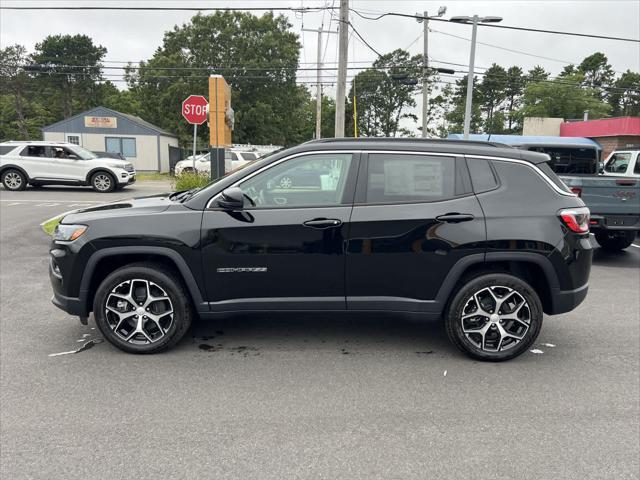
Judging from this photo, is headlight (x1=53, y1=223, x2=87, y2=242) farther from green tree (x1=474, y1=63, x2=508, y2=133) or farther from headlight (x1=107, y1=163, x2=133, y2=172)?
green tree (x1=474, y1=63, x2=508, y2=133)

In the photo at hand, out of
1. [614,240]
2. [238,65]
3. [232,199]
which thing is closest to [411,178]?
[232,199]

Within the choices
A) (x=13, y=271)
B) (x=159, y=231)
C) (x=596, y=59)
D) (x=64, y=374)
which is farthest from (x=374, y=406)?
(x=596, y=59)

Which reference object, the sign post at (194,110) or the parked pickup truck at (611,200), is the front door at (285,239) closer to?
the parked pickup truck at (611,200)

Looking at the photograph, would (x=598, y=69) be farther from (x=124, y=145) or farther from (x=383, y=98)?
(x=124, y=145)

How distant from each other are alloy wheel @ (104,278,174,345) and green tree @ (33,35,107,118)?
64.2m

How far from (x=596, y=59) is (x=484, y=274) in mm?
86582

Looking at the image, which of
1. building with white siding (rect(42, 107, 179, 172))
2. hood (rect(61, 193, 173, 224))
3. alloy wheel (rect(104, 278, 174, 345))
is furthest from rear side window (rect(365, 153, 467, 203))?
building with white siding (rect(42, 107, 179, 172))

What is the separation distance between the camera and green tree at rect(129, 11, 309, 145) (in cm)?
3891

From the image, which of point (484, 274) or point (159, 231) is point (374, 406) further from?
point (159, 231)

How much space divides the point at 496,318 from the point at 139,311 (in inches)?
116

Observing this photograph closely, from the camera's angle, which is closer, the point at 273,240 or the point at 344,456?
the point at 344,456

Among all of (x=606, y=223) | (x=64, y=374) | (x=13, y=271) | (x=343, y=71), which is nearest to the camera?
(x=64, y=374)

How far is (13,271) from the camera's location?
6.62 meters

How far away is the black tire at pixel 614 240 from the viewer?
862cm
